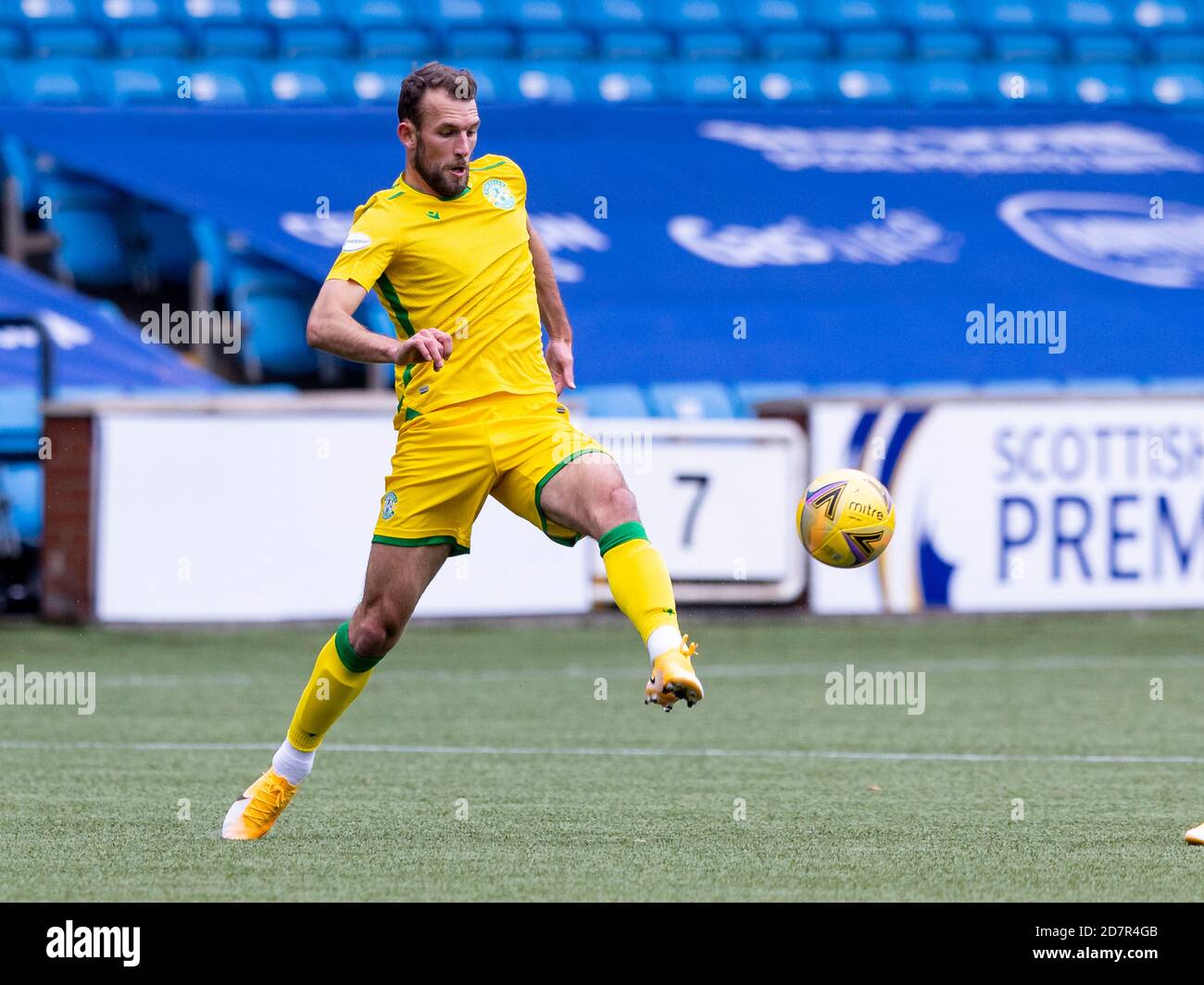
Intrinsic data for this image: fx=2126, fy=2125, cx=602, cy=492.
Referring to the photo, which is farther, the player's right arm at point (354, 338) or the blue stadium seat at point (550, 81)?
the blue stadium seat at point (550, 81)

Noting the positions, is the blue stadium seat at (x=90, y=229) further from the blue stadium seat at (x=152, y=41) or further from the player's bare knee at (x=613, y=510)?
the player's bare knee at (x=613, y=510)

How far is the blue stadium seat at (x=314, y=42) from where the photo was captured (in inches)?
667

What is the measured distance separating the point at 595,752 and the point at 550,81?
1056cm

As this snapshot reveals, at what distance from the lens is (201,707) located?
937 centimetres

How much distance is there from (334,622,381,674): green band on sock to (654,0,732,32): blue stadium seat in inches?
517

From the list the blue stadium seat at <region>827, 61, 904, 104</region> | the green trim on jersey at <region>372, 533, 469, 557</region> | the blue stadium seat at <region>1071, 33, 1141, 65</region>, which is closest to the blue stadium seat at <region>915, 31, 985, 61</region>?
the blue stadium seat at <region>827, 61, 904, 104</region>

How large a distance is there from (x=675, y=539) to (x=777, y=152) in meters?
4.88

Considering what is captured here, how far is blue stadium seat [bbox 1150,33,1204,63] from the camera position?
62.3ft

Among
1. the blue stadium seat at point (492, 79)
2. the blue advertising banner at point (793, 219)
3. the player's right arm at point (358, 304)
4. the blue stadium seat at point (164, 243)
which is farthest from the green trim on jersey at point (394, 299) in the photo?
the blue stadium seat at point (492, 79)

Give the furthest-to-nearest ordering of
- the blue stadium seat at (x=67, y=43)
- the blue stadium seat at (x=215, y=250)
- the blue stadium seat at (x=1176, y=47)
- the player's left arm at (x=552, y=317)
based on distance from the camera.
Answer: the blue stadium seat at (x=1176, y=47) < the blue stadium seat at (x=67, y=43) < the blue stadium seat at (x=215, y=250) < the player's left arm at (x=552, y=317)

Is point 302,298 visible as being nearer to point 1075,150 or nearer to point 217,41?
point 217,41

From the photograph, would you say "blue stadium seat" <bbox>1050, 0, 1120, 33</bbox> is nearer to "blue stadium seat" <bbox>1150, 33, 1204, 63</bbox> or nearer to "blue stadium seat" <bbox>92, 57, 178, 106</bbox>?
"blue stadium seat" <bbox>1150, 33, 1204, 63</bbox>

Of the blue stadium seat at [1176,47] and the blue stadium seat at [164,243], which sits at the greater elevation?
the blue stadium seat at [1176,47]

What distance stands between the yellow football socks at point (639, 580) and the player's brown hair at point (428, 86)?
1.18 m
